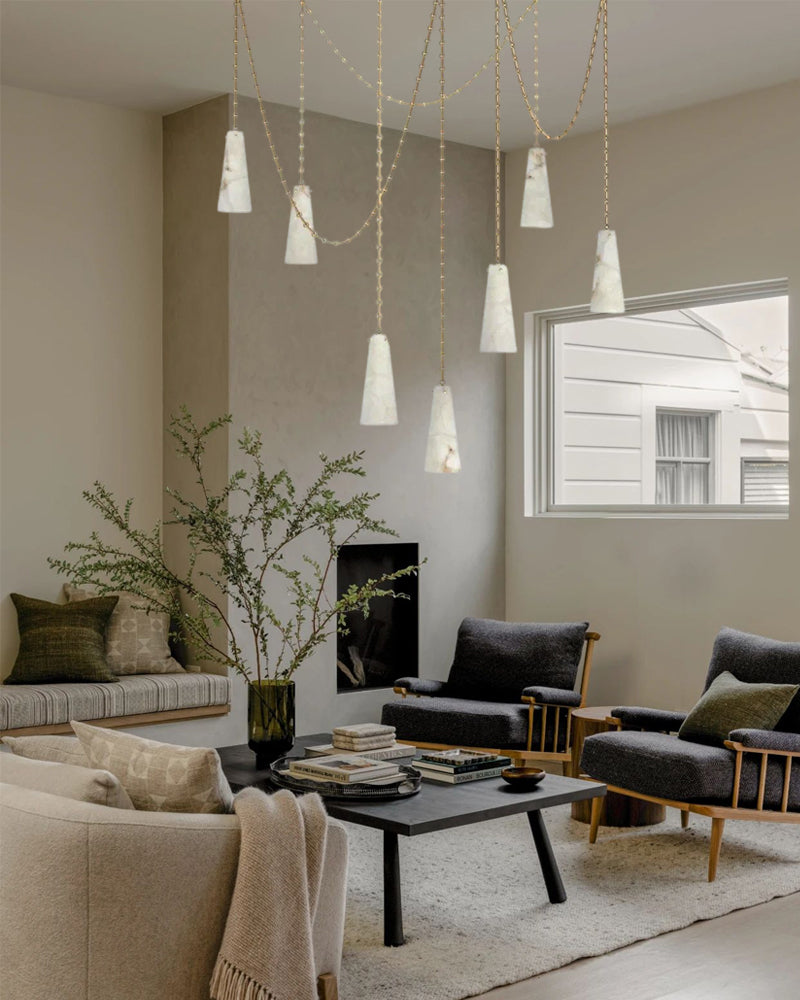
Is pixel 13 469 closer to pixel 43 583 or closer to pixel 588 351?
pixel 43 583

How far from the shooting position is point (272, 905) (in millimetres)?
2785

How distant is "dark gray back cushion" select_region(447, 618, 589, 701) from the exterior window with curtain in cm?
94

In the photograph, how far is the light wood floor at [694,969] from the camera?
352cm

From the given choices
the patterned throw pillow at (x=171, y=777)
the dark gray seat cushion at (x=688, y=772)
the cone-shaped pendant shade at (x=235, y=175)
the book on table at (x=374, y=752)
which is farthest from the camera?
the dark gray seat cushion at (x=688, y=772)

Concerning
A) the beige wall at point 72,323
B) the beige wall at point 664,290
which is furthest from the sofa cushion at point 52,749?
the beige wall at point 664,290

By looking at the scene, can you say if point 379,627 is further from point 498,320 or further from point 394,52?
point 498,320

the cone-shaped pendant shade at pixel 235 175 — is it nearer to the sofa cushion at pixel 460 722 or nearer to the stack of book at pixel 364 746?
the stack of book at pixel 364 746

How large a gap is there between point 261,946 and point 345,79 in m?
4.42

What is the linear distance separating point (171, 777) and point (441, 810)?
1178 millimetres

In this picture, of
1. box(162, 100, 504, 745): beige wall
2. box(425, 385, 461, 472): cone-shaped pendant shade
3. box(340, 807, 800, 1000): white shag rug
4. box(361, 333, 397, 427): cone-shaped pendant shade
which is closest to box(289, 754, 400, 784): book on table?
box(340, 807, 800, 1000): white shag rug

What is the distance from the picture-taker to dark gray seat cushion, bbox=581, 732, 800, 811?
4.59 m

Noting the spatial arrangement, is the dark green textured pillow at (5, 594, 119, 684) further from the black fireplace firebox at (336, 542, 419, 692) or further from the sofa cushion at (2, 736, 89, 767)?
the sofa cushion at (2, 736, 89, 767)

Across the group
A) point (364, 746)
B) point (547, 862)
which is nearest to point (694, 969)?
point (547, 862)

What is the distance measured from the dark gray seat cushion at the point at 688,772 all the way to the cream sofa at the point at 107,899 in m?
2.23
